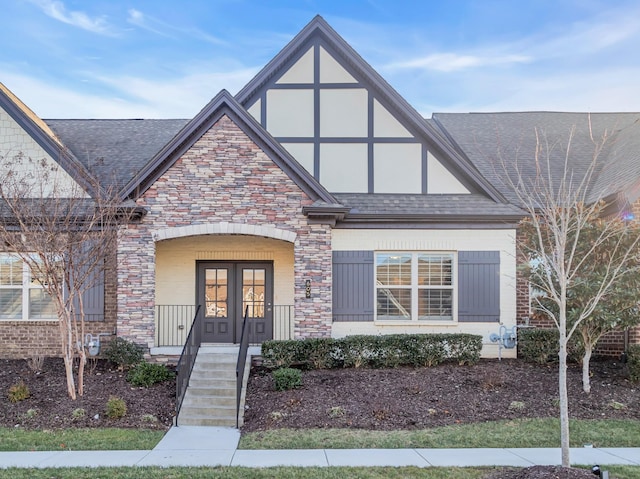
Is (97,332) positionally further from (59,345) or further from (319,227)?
(319,227)

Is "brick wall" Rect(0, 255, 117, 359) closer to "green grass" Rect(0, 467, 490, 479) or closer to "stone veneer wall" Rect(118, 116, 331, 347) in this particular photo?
"stone veneer wall" Rect(118, 116, 331, 347)

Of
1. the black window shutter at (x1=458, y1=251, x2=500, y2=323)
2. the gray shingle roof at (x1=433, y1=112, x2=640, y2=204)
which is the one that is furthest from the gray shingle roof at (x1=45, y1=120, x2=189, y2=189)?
the gray shingle roof at (x1=433, y1=112, x2=640, y2=204)

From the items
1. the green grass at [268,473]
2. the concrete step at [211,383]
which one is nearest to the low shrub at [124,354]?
the concrete step at [211,383]

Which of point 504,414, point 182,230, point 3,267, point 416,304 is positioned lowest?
point 504,414

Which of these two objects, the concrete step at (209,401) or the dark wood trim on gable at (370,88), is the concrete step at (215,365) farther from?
the dark wood trim on gable at (370,88)

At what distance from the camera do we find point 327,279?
12234mm

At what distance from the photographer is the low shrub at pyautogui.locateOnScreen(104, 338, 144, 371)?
37.4 ft

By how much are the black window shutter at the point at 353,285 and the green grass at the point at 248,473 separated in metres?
6.49

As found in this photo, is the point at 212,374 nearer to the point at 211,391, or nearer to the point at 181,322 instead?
the point at 211,391

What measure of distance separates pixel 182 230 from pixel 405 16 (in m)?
8.38

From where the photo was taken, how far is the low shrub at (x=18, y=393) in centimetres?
945

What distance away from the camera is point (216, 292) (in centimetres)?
1377

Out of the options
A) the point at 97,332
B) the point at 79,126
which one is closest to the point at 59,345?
the point at 97,332

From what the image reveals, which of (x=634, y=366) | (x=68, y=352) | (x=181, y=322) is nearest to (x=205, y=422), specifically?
(x=68, y=352)
